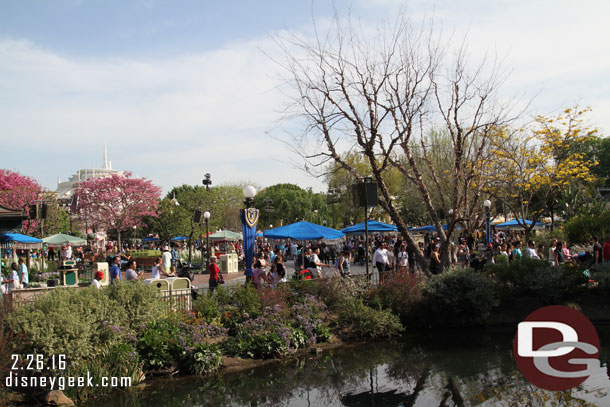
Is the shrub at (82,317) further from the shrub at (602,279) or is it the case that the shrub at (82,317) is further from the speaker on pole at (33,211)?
the shrub at (602,279)

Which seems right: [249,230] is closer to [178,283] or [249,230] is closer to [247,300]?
[178,283]

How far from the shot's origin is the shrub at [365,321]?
11922mm

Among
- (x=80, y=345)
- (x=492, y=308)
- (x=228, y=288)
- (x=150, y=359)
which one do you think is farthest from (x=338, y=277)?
(x=80, y=345)

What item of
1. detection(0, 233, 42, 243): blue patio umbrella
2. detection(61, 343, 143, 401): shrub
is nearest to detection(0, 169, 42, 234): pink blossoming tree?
detection(0, 233, 42, 243): blue patio umbrella

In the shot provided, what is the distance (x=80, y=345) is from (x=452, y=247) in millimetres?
15832

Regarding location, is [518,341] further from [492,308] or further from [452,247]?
[452,247]

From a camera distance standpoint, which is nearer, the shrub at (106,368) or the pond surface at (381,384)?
the pond surface at (381,384)

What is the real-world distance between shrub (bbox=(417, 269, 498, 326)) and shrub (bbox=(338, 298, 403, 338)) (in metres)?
1.17

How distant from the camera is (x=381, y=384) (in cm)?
880

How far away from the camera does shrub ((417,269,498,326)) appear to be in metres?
12.7

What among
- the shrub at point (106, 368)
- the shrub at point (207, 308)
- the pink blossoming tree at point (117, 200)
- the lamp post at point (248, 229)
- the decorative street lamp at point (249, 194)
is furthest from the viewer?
the pink blossoming tree at point (117, 200)

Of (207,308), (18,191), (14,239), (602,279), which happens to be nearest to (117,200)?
(18,191)

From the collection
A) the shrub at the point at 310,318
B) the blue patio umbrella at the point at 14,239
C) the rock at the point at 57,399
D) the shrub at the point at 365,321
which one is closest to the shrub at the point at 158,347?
the rock at the point at 57,399

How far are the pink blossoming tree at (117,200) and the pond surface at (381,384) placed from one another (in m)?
33.4
